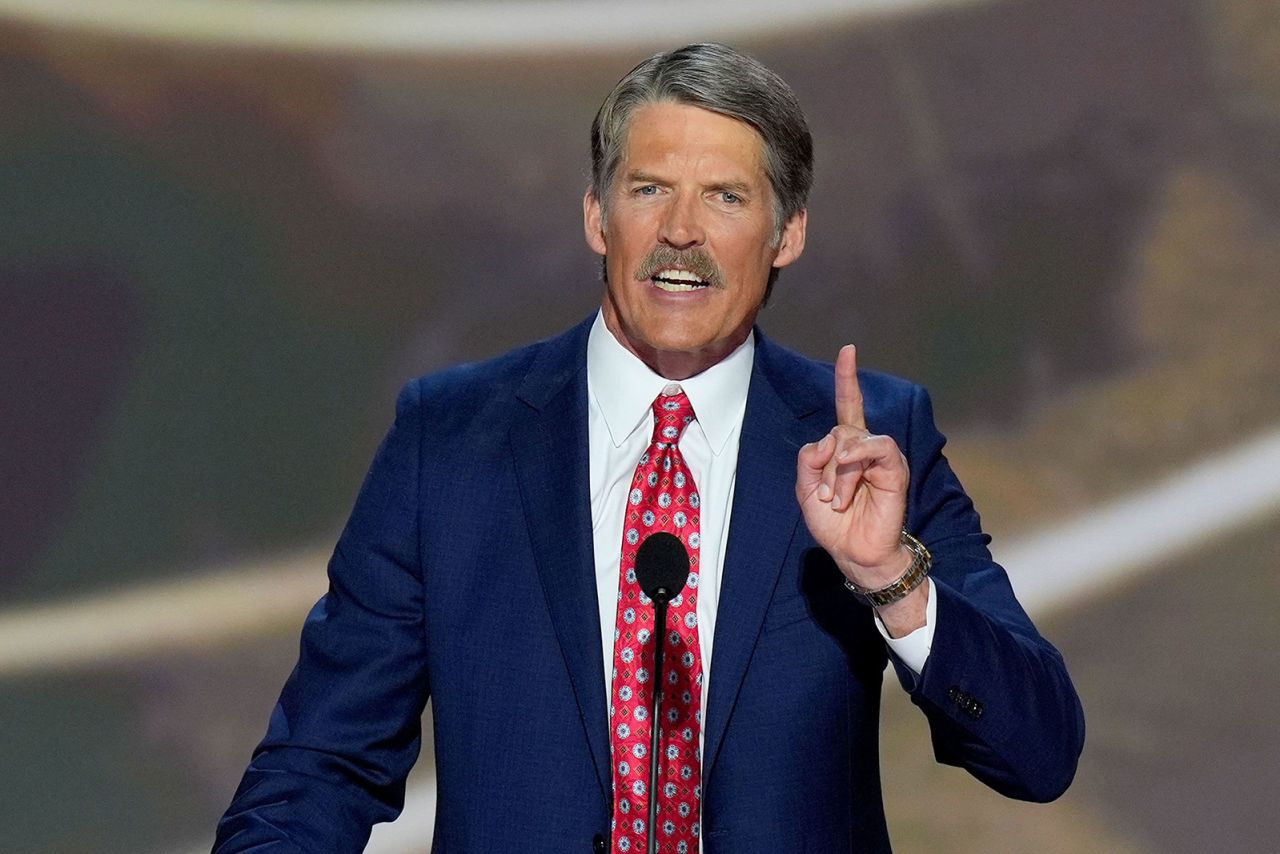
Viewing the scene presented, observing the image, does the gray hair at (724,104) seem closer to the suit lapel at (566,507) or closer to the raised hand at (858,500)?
the suit lapel at (566,507)

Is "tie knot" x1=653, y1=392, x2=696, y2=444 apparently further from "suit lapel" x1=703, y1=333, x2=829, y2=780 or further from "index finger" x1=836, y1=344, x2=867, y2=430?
"index finger" x1=836, y1=344, x2=867, y2=430

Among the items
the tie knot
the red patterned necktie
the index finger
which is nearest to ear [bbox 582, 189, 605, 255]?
the tie knot

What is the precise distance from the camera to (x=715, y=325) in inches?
88.5

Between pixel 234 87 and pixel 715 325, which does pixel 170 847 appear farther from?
pixel 715 325

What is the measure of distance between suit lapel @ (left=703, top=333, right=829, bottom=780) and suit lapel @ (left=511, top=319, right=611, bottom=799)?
14 centimetres

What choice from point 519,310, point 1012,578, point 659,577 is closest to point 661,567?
point 659,577

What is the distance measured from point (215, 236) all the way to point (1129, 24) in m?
2.11

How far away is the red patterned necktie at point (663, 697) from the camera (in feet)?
6.88

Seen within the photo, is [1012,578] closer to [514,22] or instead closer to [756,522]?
[514,22]

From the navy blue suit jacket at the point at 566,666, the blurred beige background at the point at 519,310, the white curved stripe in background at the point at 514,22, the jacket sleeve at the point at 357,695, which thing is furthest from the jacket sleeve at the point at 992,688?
the white curved stripe in background at the point at 514,22

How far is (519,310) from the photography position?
4.05 m

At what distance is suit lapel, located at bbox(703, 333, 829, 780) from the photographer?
210 cm

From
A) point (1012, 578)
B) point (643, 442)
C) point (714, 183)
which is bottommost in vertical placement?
point (643, 442)

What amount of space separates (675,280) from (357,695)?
653 mm
